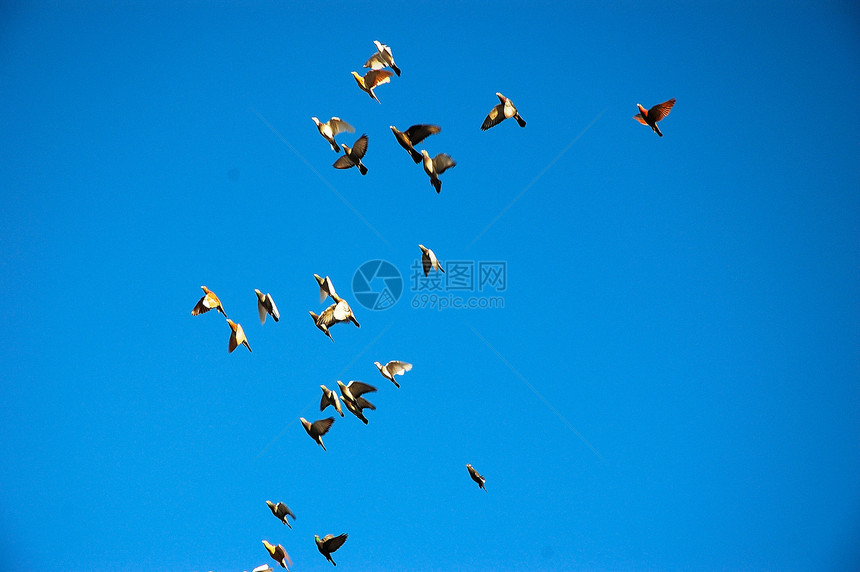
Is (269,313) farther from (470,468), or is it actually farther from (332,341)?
(470,468)

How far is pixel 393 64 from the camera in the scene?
13.6 meters

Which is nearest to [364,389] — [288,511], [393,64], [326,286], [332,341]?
[332,341]

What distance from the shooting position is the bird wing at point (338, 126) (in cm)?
1400

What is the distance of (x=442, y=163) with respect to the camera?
12742 millimetres

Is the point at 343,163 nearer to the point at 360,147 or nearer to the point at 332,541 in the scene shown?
the point at 360,147

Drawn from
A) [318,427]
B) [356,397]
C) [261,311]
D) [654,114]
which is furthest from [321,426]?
[654,114]

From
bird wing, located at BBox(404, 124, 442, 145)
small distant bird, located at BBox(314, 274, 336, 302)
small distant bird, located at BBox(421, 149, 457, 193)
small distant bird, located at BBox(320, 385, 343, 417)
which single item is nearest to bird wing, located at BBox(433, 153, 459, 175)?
small distant bird, located at BBox(421, 149, 457, 193)

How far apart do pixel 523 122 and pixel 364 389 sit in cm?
675

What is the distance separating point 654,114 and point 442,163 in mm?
4649

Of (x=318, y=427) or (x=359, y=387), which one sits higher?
(x=359, y=387)

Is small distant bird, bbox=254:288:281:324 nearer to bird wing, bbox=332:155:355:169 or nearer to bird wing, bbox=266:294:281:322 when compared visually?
bird wing, bbox=266:294:281:322

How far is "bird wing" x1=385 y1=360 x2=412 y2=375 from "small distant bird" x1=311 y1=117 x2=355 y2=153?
5.03 m

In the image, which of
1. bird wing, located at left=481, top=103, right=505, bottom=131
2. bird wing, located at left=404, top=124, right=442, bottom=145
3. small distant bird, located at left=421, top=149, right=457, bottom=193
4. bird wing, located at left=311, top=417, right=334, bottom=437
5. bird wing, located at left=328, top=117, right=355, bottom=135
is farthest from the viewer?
bird wing, located at left=328, top=117, right=355, bottom=135

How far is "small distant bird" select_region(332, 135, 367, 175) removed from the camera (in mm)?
13641
